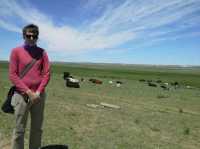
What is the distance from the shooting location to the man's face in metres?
3.80

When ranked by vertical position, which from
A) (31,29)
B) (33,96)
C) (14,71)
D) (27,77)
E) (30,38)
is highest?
(31,29)

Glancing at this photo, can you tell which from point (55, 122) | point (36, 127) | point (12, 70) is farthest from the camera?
point (55, 122)

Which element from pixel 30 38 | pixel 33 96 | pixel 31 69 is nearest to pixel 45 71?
pixel 31 69

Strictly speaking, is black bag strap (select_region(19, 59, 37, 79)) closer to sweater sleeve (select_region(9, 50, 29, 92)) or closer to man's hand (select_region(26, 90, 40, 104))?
sweater sleeve (select_region(9, 50, 29, 92))

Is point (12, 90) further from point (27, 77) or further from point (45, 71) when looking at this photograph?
point (45, 71)

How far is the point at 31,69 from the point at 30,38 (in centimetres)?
53

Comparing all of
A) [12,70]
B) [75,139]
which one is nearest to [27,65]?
[12,70]

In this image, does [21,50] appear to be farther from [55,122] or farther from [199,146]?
[199,146]

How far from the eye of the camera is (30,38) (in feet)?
12.6

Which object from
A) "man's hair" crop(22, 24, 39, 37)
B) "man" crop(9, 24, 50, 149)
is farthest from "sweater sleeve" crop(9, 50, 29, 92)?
"man's hair" crop(22, 24, 39, 37)

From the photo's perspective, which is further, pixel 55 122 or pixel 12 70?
pixel 55 122

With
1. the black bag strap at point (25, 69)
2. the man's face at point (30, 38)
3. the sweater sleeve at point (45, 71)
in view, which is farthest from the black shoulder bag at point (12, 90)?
the man's face at point (30, 38)

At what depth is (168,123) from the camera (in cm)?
967

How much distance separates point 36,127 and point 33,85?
935mm
